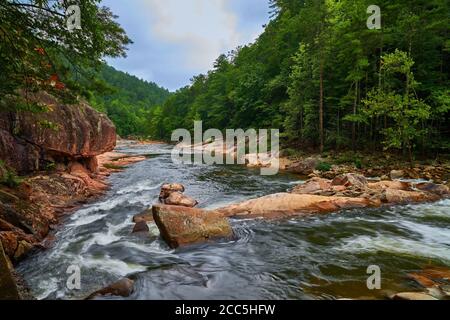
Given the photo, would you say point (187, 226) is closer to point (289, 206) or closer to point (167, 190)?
point (289, 206)

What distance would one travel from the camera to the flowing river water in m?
6.11

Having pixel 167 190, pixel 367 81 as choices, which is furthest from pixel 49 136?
pixel 367 81

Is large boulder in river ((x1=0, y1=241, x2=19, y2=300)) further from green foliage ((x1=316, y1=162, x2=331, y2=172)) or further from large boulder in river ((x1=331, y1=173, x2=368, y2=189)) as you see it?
green foliage ((x1=316, y1=162, x2=331, y2=172))

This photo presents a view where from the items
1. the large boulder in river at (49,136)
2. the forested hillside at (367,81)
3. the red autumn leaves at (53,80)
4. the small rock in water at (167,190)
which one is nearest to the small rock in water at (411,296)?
the red autumn leaves at (53,80)

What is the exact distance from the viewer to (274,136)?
3494 cm

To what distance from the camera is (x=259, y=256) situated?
7848mm

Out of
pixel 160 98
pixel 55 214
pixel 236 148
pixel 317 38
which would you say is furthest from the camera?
pixel 160 98

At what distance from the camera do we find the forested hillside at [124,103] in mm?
8000

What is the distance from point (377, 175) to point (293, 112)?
1414 cm

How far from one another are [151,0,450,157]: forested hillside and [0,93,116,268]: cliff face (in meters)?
16.8

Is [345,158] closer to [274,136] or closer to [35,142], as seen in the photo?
[274,136]

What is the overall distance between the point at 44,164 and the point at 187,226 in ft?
32.4

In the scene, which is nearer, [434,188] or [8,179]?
[8,179]

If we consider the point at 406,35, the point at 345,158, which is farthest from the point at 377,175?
A: the point at 406,35
